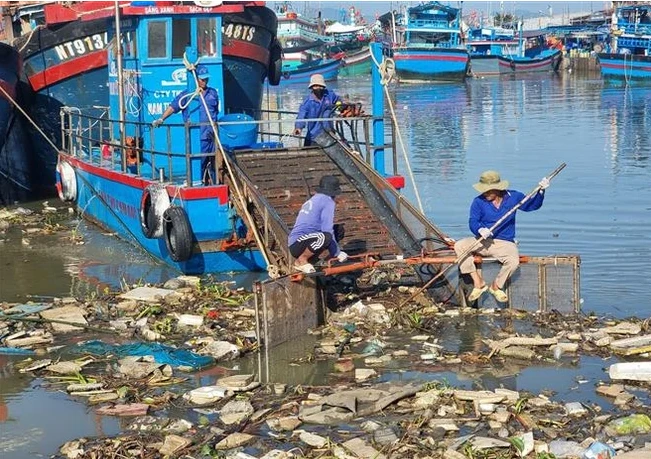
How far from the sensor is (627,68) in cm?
5609

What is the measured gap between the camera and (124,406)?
7922 millimetres

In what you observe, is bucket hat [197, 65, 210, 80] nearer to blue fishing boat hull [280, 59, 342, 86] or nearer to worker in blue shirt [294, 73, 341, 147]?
worker in blue shirt [294, 73, 341, 147]

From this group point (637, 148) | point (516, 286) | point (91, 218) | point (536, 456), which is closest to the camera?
point (536, 456)

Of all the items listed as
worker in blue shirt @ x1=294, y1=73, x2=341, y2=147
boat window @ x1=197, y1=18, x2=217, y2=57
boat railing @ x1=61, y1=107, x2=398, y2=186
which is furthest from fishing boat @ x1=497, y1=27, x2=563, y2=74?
worker in blue shirt @ x1=294, y1=73, x2=341, y2=147

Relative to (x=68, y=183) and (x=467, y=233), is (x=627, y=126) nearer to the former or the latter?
(x=467, y=233)

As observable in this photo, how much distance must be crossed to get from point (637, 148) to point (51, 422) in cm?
2057

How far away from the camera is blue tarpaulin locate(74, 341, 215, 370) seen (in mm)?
9008

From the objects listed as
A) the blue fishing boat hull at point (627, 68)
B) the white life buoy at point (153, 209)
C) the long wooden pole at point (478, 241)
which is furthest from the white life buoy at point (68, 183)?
the blue fishing boat hull at point (627, 68)

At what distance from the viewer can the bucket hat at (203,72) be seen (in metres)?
14.5

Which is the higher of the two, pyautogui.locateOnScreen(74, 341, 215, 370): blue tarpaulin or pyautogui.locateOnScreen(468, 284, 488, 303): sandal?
pyautogui.locateOnScreen(468, 284, 488, 303): sandal

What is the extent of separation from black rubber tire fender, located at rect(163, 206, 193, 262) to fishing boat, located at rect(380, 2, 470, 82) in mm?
50660

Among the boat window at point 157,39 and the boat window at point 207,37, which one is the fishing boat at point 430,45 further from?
the boat window at point 157,39

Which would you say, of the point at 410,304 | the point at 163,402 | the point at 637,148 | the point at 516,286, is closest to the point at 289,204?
the point at 410,304

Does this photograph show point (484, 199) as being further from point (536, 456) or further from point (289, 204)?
point (536, 456)
